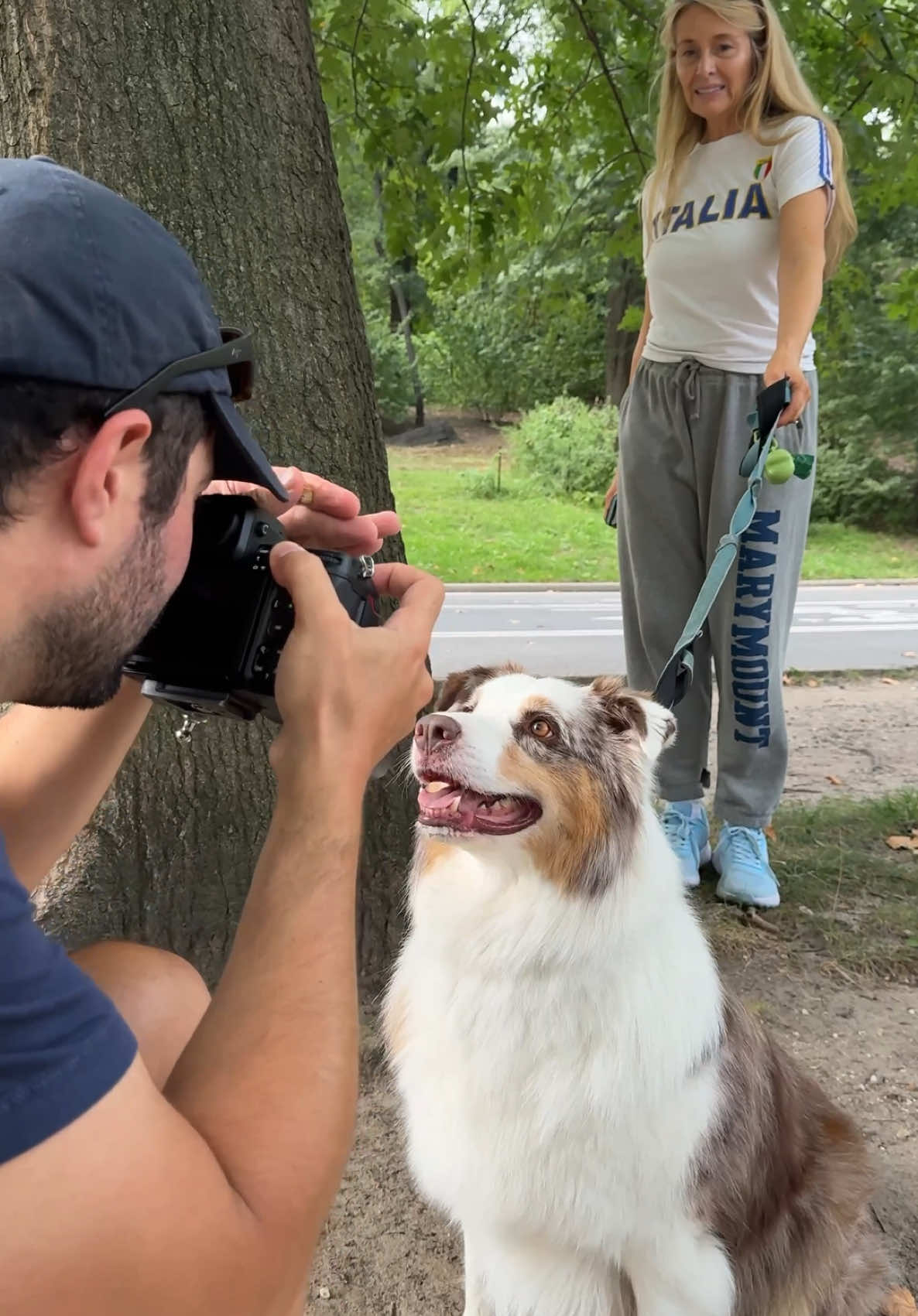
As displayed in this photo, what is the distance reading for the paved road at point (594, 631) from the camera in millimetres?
8578

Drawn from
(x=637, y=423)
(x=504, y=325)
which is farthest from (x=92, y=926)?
(x=504, y=325)

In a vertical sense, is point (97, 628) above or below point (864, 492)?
above

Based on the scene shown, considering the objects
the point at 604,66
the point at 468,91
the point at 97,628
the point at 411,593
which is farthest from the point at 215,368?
the point at 468,91

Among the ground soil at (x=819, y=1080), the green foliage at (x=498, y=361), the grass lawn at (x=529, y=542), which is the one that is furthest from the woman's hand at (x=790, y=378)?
the green foliage at (x=498, y=361)

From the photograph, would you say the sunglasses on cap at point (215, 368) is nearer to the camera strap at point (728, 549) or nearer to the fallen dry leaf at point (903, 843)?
the camera strap at point (728, 549)

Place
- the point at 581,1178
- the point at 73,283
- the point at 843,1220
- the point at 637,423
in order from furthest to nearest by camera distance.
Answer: the point at 637,423, the point at 843,1220, the point at 581,1178, the point at 73,283

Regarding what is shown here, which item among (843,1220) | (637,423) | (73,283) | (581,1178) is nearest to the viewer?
(73,283)

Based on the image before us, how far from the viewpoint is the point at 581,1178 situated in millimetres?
1764

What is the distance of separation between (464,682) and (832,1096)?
1598 mm

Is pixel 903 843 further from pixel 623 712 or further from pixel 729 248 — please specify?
pixel 623 712

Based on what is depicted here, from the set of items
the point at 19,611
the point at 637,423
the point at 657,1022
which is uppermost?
the point at 19,611

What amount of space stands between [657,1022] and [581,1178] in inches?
12.3

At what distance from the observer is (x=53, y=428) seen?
37.5 inches

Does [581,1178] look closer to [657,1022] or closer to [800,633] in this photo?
[657,1022]
